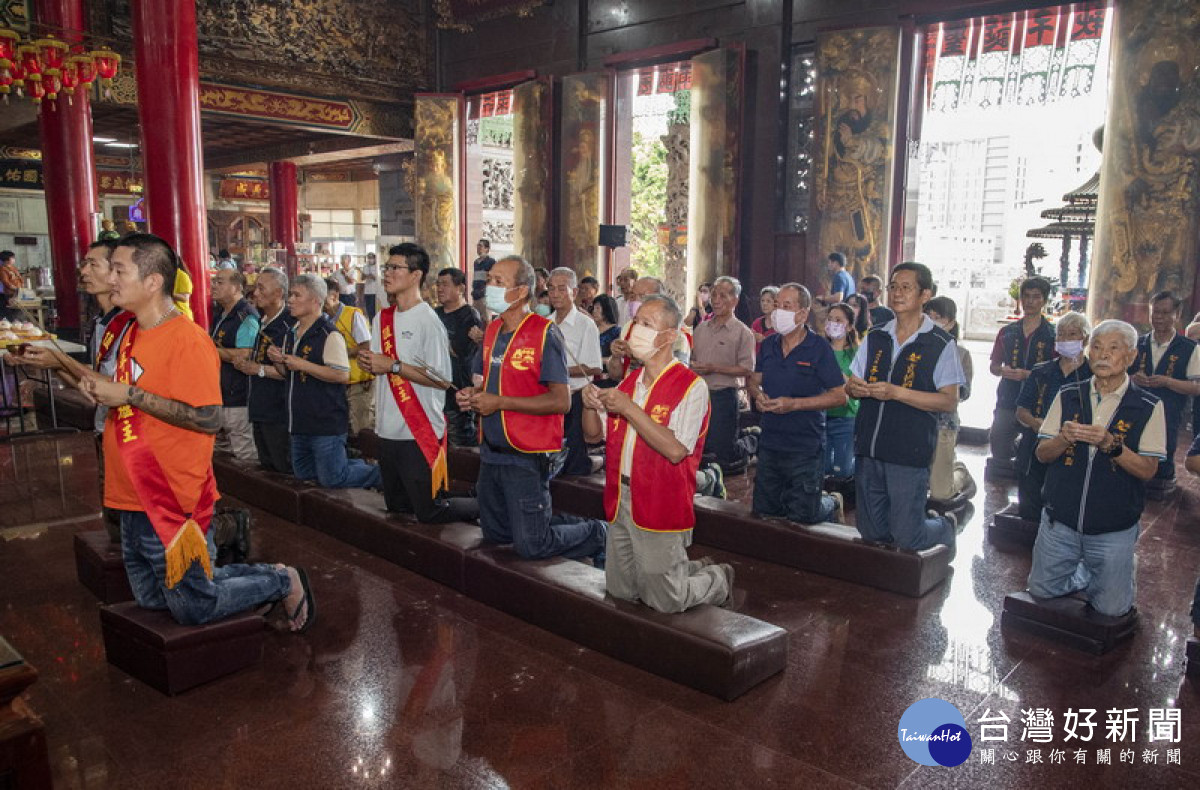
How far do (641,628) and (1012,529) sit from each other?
2979mm

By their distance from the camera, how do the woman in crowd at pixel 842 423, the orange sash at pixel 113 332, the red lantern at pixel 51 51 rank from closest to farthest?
1. the orange sash at pixel 113 332
2. the woman in crowd at pixel 842 423
3. the red lantern at pixel 51 51

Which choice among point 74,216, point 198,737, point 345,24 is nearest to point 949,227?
point 345,24

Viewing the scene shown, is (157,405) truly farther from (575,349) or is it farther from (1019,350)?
(1019,350)

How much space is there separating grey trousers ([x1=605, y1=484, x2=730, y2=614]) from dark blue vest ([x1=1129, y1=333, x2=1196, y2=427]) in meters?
4.45

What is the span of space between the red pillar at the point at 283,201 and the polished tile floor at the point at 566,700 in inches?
710

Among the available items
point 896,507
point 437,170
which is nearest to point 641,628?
point 896,507

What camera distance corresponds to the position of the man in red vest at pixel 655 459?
332 cm

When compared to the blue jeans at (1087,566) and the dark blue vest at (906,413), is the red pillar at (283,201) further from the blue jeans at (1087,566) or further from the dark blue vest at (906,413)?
the blue jeans at (1087,566)

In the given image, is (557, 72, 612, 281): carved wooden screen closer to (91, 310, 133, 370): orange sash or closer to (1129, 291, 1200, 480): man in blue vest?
(1129, 291, 1200, 480): man in blue vest

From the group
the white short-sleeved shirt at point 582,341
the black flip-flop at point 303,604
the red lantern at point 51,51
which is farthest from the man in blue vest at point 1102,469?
the red lantern at point 51,51

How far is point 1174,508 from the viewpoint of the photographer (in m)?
6.15

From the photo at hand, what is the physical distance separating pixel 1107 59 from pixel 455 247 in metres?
10.9

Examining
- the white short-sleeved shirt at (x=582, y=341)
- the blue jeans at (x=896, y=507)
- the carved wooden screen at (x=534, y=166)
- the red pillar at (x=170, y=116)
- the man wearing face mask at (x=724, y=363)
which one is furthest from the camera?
the carved wooden screen at (x=534, y=166)

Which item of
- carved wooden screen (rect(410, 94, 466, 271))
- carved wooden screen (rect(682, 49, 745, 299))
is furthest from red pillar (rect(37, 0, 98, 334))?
carved wooden screen (rect(682, 49, 745, 299))
